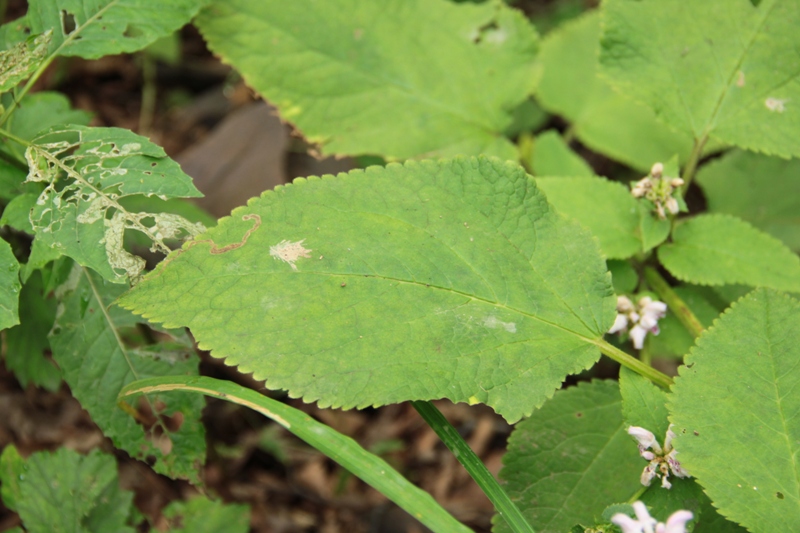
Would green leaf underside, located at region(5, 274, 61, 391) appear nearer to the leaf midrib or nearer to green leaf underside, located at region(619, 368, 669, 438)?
the leaf midrib

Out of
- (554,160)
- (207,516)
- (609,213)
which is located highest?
(609,213)

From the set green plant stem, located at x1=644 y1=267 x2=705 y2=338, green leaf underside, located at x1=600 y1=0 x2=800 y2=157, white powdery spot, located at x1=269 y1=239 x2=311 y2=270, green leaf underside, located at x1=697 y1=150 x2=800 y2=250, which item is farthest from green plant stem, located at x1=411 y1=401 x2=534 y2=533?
green leaf underside, located at x1=697 y1=150 x2=800 y2=250

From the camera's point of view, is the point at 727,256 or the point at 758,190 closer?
the point at 727,256

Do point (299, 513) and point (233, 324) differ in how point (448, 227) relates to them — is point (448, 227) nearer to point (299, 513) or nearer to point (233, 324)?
point (233, 324)

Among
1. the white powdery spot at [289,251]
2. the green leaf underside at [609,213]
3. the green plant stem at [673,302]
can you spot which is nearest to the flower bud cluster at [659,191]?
the green leaf underside at [609,213]

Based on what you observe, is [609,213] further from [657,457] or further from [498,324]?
[657,457]

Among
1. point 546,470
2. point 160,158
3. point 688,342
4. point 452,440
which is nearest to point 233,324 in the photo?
point 160,158

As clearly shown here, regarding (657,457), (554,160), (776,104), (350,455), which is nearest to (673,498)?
(657,457)
